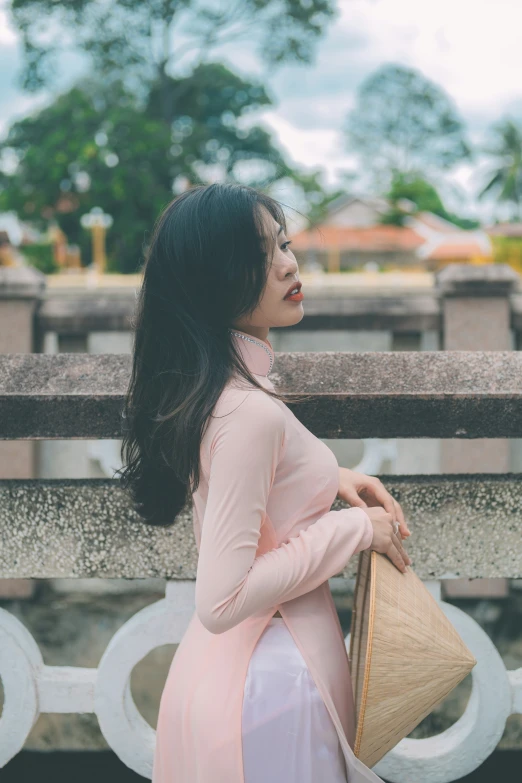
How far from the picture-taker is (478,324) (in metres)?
4.32

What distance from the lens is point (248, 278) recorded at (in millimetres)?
1303

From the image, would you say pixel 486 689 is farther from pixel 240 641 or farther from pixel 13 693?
pixel 13 693

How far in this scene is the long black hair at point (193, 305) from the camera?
128 centimetres

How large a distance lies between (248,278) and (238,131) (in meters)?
28.3

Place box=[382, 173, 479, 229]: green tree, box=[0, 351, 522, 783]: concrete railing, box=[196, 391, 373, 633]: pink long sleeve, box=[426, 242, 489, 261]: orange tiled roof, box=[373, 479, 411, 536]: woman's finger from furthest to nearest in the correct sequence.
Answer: box=[382, 173, 479, 229]: green tree → box=[426, 242, 489, 261]: orange tiled roof → box=[0, 351, 522, 783]: concrete railing → box=[373, 479, 411, 536]: woman's finger → box=[196, 391, 373, 633]: pink long sleeve

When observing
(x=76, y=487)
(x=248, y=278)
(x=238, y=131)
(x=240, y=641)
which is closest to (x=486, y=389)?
(x=248, y=278)

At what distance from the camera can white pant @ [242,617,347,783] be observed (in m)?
1.25

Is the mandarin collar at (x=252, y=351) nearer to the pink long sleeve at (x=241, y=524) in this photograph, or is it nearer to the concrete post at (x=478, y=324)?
the pink long sleeve at (x=241, y=524)

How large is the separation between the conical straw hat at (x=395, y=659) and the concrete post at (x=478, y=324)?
3010mm

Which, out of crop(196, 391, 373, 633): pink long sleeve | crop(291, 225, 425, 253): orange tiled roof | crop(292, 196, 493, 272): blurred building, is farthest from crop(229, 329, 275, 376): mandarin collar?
crop(291, 225, 425, 253): orange tiled roof

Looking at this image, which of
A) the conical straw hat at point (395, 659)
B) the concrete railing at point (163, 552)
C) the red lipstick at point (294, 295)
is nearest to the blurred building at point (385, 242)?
the concrete railing at point (163, 552)

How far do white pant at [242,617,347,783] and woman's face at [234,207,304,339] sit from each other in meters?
0.55

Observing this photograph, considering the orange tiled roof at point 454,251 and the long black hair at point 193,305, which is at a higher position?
the orange tiled roof at point 454,251

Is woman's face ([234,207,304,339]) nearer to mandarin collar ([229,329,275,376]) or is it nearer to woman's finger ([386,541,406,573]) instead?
mandarin collar ([229,329,275,376])
